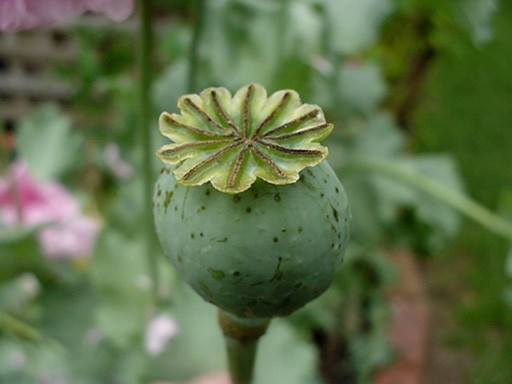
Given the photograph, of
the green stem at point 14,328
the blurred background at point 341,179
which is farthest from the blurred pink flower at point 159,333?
the green stem at point 14,328

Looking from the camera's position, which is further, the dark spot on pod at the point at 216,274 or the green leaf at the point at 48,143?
the green leaf at the point at 48,143

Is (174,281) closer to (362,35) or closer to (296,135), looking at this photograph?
(362,35)

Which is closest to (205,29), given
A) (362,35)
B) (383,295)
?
(362,35)

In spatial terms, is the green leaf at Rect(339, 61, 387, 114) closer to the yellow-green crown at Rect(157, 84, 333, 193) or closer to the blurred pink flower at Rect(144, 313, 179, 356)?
the blurred pink flower at Rect(144, 313, 179, 356)

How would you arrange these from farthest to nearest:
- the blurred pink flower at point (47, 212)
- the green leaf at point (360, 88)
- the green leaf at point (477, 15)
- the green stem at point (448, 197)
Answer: the green leaf at point (360, 88) → the blurred pink flower at point (47, 212) → the green stem at point (448, 197) → the green leaf at point (477, 15)

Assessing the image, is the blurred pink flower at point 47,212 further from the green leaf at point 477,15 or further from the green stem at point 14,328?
the green leaf at point 477,15

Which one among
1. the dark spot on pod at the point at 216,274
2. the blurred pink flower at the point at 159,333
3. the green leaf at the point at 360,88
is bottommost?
the dark spot on pod at the point at 216,274

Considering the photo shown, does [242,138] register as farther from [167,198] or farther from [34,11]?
[34,11]
